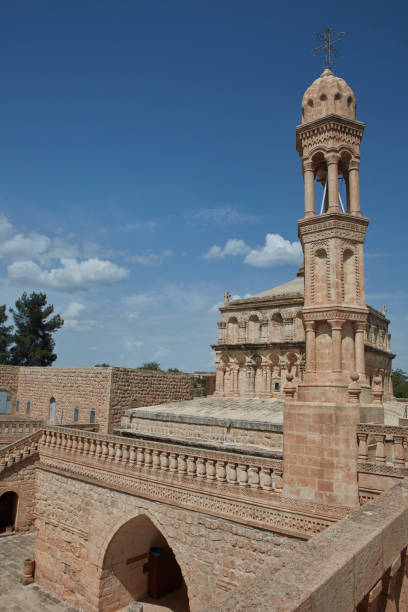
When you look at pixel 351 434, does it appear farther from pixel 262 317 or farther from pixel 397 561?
pixel 262 317

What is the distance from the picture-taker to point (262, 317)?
21.4 metres

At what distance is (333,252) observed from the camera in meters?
10.1

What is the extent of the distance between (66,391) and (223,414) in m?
12.4

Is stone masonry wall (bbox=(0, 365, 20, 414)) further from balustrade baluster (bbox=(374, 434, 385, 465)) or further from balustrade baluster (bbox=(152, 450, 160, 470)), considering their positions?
balustrade baluster (bbox=(374, 434, 385, 465))

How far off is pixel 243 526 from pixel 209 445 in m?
3.48

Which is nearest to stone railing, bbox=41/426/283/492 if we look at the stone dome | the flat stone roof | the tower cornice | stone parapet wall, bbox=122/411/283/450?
stone parapet wall, bbox=122/411/283/450

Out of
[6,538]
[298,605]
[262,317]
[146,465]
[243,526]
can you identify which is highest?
[262,317]

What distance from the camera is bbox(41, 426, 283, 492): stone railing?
282 inches

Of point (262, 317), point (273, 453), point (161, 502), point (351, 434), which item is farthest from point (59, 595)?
point (262, 317)

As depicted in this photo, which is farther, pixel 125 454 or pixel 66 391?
pixel 66 391

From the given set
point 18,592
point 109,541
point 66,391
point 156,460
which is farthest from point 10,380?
point 156,460

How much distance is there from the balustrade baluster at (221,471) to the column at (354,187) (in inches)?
268

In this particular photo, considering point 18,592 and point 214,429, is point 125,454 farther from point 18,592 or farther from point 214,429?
point 18,592

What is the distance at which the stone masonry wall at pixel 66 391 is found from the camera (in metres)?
21.3
